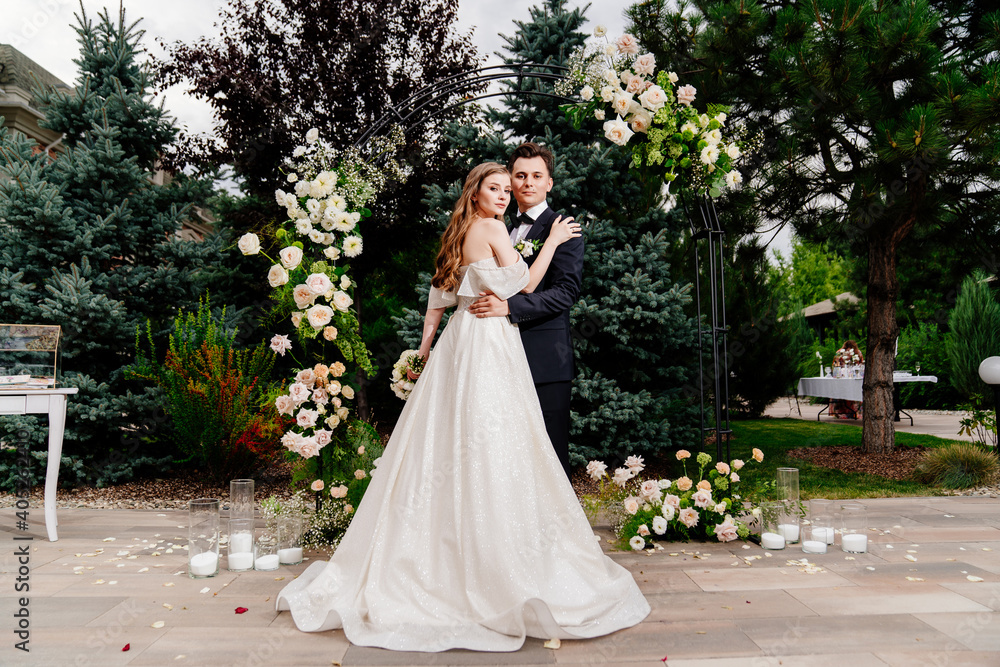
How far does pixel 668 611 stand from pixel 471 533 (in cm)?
99

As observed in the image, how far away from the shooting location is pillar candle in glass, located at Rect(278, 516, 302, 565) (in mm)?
3451

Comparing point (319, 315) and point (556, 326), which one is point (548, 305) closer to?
point (556, 326)

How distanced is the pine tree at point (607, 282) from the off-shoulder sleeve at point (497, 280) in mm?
2462

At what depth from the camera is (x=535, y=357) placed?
121 inches

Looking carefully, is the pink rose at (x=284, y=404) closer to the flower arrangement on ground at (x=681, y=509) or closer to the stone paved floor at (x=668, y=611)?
the stone paved floor at (x=668, y=611)

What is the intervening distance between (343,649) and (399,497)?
623mm

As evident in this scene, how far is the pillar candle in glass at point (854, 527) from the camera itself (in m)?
3.55

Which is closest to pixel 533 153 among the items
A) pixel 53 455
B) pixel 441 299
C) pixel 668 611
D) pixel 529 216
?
pixel 529 216

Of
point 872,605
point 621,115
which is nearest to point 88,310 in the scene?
point 621,115

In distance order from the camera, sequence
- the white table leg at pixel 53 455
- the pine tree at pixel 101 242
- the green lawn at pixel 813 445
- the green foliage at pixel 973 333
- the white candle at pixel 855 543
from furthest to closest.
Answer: the green foliage at pixel 973 333
the green lawn at pixel 813 445
the pine tree at pixel 101 242
the white table leg at pixel 53 455
the white candle at pixel 855 543

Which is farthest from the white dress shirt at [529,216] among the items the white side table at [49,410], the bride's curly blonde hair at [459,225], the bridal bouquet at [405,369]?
the white side table at [49,410]

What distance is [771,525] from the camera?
3865mm

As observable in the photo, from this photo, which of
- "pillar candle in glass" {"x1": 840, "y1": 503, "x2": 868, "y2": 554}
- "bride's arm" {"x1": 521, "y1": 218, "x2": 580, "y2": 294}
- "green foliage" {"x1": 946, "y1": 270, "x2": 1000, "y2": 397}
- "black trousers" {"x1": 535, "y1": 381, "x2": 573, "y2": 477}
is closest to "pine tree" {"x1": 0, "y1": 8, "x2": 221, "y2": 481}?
"black trousers" {"x1": 535, "y1": 381, "x2": 573, "y2": 477}

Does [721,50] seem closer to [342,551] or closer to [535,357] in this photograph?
[535,357]
